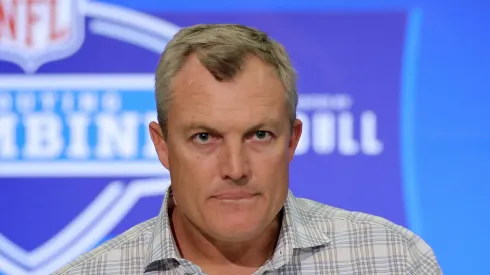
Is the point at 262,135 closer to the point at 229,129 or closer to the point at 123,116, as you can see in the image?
the point at 229,129

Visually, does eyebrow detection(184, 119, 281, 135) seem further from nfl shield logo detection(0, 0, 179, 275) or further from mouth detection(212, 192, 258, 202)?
nfl shield logo detection(0, 0, 179, 275)

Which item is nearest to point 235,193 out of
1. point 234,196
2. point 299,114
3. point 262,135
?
point 234,196

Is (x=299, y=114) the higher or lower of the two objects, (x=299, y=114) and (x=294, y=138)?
the higher

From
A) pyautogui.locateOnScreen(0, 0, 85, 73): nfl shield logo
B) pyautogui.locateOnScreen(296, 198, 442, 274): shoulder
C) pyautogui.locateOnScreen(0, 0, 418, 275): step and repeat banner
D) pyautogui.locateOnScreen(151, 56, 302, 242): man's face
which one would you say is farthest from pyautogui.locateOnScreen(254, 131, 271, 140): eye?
pyautogui.locateOnScreen(0, 0, 85, 73): nfl shield logo

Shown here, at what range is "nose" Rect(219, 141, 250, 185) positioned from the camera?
126cm

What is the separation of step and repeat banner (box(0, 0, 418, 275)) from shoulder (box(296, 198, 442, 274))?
0.81 m

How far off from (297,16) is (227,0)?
0.20m

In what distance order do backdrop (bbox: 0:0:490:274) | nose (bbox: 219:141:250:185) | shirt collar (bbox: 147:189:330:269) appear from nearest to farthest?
nose (bbox: 219:141:250:185) < shirt collar (bbox: 147:189:330:269) < backdrop (bbox: 0:0:490:274)

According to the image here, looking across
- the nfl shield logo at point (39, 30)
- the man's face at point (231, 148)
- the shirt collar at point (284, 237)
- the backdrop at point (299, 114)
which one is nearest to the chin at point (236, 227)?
the man's face at point (231, 148)

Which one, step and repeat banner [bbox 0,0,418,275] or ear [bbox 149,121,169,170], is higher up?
step and repeat banner [bbox 0,0,418,275]

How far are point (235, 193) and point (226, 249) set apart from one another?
191 millimetres

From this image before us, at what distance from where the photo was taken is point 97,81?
2.30 meters

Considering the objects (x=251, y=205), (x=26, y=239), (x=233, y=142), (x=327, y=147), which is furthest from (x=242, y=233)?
(x=26, y=239)

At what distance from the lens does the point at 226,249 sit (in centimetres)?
143
